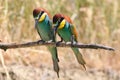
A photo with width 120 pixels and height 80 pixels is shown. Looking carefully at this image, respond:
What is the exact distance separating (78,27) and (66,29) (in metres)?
2.87

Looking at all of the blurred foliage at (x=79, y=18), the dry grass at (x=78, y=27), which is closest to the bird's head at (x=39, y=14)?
the dry grass at (x=78, y=27)

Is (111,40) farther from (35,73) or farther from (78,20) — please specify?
(35,73)

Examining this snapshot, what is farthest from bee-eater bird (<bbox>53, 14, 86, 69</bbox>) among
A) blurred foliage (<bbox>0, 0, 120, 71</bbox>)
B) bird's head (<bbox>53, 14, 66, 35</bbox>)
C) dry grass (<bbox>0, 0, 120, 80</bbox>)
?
blurred foliage (<bbox>0, 0, 120, 71</bbox>)

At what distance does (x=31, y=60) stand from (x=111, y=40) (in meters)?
0.91

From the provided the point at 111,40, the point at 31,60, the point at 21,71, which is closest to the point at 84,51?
the point at 111,40

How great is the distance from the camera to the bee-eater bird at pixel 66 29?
1587mm

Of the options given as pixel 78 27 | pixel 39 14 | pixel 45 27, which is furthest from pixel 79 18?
pixel 39 14

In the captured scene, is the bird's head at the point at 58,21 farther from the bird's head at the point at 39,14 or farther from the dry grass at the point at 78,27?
the dry grass at the point at 78,27

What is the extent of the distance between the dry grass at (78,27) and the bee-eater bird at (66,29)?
1452mm

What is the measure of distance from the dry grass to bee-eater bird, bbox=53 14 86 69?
4.76 ft

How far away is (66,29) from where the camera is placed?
168 cm

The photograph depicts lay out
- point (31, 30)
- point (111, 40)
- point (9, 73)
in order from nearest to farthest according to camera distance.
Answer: point (9, 73)
point (31, 30)
point (111, 40)

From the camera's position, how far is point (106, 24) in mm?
4613

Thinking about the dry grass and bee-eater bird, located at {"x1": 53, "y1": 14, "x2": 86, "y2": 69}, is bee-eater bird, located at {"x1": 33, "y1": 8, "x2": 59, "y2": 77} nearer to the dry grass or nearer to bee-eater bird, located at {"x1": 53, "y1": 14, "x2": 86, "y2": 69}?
bee-eater bird, located at {"x1": 53, "y1": 14, "x2": 86, "y2": 69}
